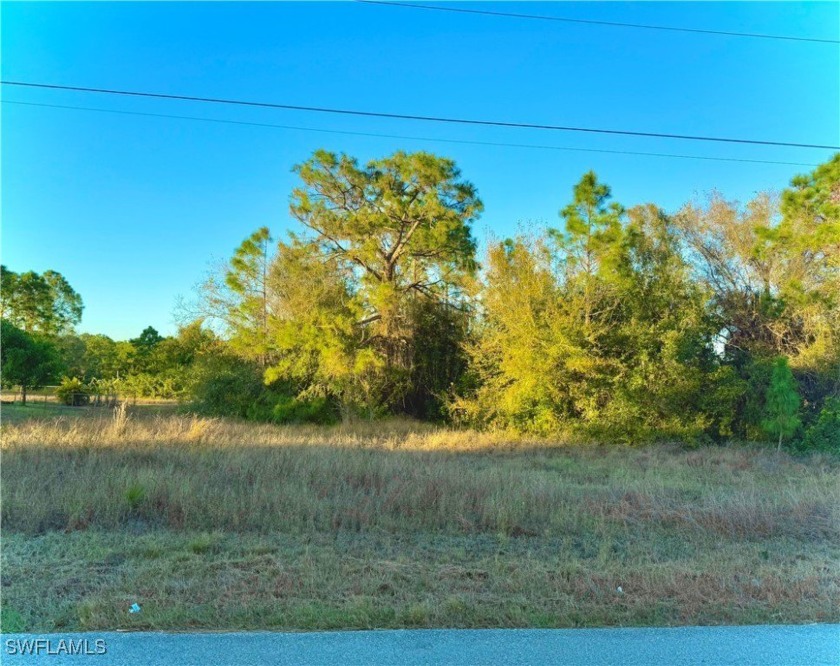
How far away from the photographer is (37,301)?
38.6m

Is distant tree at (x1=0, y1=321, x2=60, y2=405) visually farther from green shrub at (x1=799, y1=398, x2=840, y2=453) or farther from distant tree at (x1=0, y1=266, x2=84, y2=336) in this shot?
green shrub at (x1=799, y1=398, x2=840, y2=453)

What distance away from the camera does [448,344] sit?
81.7ft

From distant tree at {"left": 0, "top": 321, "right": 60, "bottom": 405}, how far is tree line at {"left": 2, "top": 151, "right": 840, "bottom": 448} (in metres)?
8.93

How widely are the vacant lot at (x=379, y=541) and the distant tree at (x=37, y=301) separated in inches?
1222

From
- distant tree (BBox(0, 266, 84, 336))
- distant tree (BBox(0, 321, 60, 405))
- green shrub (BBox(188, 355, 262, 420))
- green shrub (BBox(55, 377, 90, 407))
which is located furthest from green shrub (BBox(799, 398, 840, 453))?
distant tree (BBox(0, 266, 84, 336))

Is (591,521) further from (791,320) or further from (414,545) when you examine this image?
(791,320)

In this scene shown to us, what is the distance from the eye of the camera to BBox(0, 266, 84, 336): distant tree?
37.4 meters

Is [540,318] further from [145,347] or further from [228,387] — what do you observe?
[145,347]

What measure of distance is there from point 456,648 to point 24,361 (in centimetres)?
3172

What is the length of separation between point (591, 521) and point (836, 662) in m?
3.85

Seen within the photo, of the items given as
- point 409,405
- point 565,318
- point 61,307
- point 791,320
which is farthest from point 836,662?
point 61,307

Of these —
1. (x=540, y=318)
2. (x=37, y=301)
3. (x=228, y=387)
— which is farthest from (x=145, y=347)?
(x=540, y=318)

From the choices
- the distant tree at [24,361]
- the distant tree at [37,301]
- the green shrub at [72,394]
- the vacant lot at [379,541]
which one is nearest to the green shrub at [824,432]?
the vacant lot at [379,541]

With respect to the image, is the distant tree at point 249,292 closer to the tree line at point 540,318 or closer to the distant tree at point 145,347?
the tree line at point 540,318
